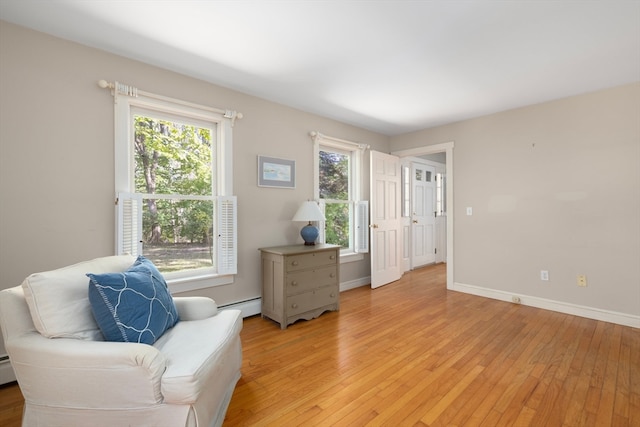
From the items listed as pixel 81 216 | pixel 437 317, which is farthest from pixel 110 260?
pixel 437 317

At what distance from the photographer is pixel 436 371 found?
2.01 meters

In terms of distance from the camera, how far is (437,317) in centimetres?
304

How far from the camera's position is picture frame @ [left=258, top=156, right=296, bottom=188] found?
3.14 meters

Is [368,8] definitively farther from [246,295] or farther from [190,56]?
[246,295]

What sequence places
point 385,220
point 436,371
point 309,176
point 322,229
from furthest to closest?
point 385,220
point 322,229
point 309,176
point 436,371

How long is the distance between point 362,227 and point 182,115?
2.72 m

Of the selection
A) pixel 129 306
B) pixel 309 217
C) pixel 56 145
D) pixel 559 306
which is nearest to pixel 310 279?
pixel 309 217

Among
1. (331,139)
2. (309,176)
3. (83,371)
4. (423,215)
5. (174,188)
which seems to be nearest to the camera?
(83,371)

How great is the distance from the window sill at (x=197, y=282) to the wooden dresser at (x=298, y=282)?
41cm

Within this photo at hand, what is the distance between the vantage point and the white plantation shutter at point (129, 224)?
2.25 m

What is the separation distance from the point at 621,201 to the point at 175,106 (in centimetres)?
446

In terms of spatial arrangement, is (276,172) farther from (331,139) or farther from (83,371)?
(83,371)

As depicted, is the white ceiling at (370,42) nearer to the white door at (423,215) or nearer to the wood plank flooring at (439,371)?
the wood plank flooring at (439,371)


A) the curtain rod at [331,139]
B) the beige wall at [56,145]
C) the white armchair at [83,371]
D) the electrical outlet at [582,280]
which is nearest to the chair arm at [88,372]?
the white armchair at [83,371]
